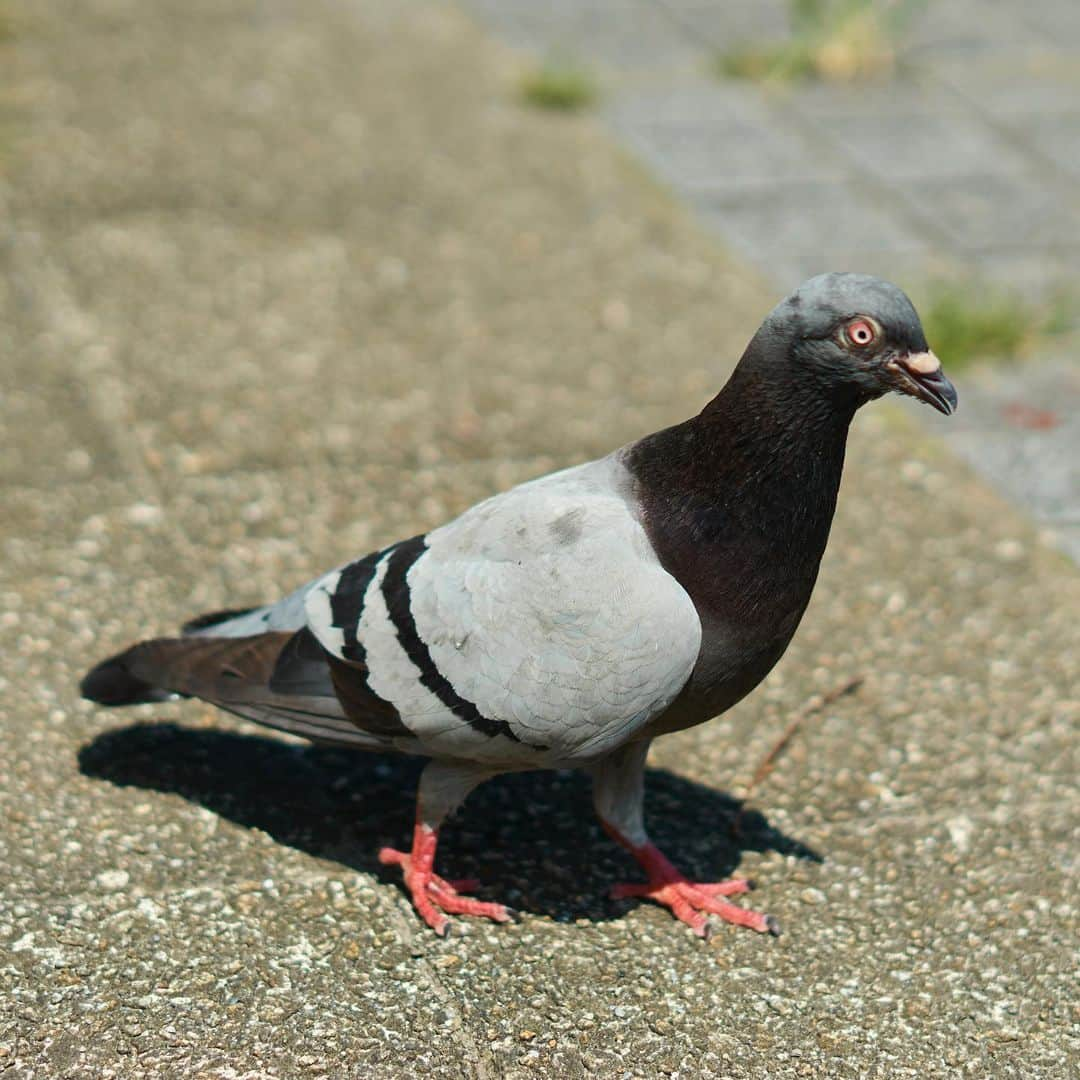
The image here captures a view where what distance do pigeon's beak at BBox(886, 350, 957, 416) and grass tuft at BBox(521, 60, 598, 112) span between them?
519 cm

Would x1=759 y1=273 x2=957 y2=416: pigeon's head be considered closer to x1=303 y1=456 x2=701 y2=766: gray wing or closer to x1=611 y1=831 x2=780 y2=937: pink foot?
x1=303 y1=456 x2=701 y2=766: gray wing

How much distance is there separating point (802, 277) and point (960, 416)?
1.08m

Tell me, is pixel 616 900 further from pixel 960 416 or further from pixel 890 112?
pixel 890 112

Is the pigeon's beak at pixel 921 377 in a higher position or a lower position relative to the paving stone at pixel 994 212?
higher

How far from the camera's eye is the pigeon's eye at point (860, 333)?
2945 millimetres

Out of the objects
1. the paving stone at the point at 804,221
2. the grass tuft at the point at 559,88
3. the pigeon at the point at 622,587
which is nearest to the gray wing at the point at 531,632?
the pigeon at the point at 622,587

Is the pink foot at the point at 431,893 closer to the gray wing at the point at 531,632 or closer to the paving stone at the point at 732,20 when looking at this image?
the gray wing at the point at 531,632

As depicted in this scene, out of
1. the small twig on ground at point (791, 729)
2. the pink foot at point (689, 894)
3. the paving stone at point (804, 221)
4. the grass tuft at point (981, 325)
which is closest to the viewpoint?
the pink foot at point (689, 894)

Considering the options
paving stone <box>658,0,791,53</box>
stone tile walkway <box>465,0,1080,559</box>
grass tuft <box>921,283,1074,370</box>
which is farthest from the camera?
paving stone <box>658,0,791,53</box>

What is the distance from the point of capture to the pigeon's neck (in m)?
3.06

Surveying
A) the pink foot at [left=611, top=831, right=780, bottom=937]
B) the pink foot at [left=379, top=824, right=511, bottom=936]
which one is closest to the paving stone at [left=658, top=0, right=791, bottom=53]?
the pink foot at [left=611, top=831, right=780, bottom=937]

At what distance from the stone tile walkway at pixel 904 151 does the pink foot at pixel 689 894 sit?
203cm

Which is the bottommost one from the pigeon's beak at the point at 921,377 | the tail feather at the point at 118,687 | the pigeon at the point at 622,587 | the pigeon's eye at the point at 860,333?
the tail feather at the point at 118,687

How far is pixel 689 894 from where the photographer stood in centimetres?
350
